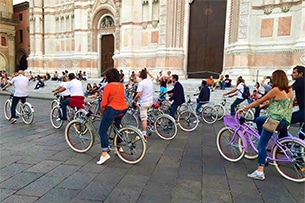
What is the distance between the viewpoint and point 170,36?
698 inches

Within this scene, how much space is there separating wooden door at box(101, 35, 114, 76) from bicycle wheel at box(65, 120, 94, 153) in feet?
61.2

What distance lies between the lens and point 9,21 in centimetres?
3909

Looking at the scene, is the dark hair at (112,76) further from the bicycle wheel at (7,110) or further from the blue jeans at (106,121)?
the bicycle wheel at (7,110)

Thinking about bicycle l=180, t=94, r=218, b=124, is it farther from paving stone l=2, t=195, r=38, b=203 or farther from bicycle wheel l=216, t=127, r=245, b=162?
paving stone l=2, t=195, r=38, b=203

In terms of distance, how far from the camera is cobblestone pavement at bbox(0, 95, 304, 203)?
320 cm

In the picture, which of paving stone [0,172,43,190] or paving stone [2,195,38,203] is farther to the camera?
paving stone [0,172,43,190]

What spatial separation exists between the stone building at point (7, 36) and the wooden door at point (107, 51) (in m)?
24.6

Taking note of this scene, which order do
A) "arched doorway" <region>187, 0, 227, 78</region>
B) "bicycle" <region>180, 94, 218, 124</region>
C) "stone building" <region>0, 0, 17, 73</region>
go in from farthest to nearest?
"stone building" <region>0, 0, 17, 73</region> → "arched doorway" <region>187, 0, 227, 78</region> → "bicycle" <region>180, 94, 218, 124</region>

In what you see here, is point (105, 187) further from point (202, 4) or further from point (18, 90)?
point (202, 4)

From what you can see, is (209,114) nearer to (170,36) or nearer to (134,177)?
(134,177)

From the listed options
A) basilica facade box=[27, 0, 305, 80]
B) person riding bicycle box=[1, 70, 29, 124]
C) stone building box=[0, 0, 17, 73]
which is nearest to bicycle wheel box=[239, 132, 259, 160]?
person riding bicycle box=[1, 70, 29, 124]

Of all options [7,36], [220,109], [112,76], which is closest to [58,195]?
[112,76]

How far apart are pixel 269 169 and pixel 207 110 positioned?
4.31 meters

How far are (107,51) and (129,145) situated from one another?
2010cm
